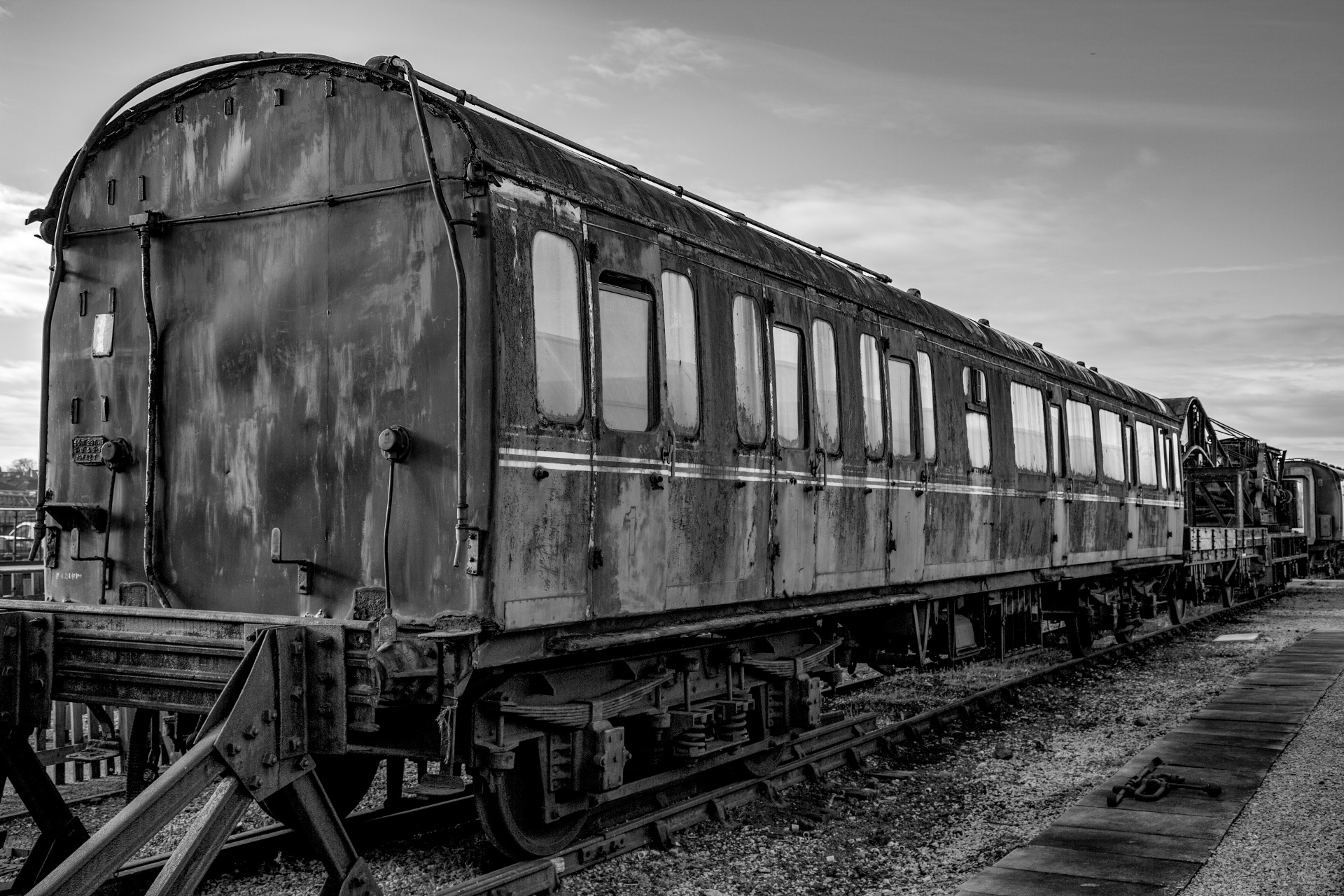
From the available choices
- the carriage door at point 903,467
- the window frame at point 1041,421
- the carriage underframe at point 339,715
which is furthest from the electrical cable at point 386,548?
the window frame at point 1041,421

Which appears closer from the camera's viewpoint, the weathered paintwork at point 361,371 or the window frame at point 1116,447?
the weathered paintwork at point 361,371

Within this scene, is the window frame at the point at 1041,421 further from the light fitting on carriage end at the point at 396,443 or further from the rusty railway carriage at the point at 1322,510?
the rusty railway carriage at the point at 1322,510

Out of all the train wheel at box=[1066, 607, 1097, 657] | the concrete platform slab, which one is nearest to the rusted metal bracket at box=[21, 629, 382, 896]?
the concrete platform slab

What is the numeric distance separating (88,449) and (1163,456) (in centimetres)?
1750

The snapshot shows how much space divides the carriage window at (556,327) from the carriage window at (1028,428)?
319 inches

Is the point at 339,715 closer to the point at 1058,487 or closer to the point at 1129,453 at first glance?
the point at 1058,487

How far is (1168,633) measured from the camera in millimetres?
19984

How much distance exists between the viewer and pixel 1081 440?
15.6 metres

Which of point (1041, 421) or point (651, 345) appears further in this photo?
point (1041, 421)

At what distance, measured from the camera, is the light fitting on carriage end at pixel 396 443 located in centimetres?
570

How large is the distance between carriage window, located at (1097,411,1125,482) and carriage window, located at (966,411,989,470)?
463 cm

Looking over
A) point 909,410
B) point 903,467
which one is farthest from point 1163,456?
point 903,467

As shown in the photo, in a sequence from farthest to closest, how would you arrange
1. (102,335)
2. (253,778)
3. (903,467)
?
(903,467)
(102,335)
(253,778)

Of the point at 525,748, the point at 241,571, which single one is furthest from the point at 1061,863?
the point at 241,571
